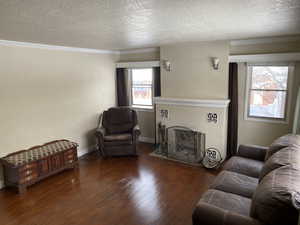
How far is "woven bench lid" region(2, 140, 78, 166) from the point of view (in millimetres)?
3594

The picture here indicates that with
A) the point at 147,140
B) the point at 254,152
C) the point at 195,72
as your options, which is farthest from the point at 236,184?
the point at 147,140

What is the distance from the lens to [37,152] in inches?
156

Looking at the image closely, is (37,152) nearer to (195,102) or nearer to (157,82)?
(157,82)

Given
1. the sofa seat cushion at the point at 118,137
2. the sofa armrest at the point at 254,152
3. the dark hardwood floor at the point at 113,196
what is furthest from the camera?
the sofa seat cushion at the point at 118,137

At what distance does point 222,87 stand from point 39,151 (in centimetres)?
360

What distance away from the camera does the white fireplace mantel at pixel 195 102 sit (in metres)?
4.38

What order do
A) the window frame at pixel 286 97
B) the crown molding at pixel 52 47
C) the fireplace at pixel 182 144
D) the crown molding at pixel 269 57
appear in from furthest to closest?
the fireplace at pixel 182 144 < the window frame at pixel 286 97 < the crown molding at pixel 269 57 < the crown molding at pixel 52 47

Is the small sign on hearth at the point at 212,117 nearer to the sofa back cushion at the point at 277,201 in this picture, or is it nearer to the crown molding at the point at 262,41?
the crown molding at the point at 262,41

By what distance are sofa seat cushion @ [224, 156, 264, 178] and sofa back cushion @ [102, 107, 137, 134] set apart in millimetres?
2625

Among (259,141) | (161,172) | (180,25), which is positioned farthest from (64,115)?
(259,141)

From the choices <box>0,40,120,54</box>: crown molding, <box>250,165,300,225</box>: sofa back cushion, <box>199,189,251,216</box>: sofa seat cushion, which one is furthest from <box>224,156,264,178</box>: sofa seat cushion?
<box>0,40,120,54</box>: crown molding

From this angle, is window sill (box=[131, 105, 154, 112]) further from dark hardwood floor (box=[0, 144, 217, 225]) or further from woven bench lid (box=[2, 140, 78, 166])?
woven bench lid (box=[2, 140, 78, 166])

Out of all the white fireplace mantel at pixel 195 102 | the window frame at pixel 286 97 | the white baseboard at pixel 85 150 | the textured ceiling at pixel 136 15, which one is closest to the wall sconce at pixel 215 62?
the window frame at pixel 286 97

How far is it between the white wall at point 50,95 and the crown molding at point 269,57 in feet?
10.1
